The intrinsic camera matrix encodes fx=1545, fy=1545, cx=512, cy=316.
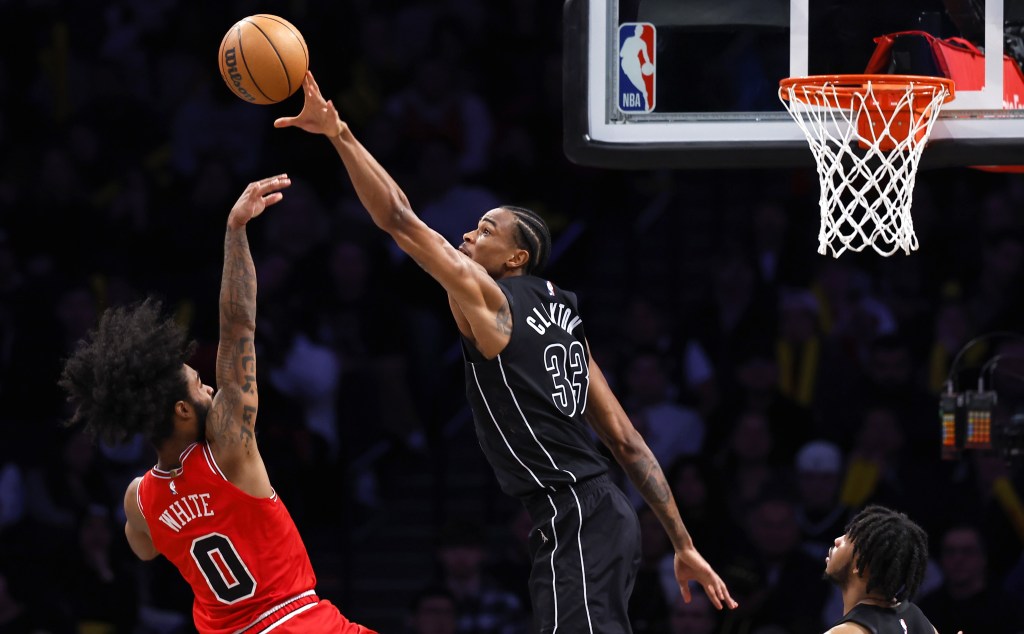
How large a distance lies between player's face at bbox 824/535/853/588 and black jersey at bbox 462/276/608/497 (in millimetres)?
742

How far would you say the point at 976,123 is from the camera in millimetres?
5227

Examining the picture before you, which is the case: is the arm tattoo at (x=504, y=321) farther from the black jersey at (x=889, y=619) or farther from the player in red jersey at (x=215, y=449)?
the black jersey at (x=889, y=619)

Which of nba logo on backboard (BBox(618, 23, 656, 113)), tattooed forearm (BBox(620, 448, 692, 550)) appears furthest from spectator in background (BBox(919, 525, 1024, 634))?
nba logo on backboard (BBox(618, 23, 656, 113))

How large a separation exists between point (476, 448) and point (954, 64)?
184 inches

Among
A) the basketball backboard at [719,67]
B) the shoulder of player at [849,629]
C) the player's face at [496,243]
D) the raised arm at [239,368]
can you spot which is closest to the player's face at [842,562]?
the shoulder of player at [849,629]

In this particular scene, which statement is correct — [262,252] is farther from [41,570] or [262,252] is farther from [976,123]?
[976,123]

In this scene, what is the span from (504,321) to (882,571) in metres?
1.32

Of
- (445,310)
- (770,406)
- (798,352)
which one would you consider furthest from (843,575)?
(445,310)

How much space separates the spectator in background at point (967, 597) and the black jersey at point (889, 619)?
2745 millimetres

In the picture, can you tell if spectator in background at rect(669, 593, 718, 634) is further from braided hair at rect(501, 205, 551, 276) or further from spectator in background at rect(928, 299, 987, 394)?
braided hair at rect(501, 205, 551, 276)

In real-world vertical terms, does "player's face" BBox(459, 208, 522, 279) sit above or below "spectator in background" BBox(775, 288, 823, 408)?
above

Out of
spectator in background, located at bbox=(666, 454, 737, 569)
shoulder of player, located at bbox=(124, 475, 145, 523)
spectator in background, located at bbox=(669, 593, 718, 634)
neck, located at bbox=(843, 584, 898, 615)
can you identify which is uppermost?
shoulder of player, located at bbox=(124, 475, 145, 523)

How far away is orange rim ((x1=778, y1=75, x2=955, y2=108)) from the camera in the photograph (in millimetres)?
5141

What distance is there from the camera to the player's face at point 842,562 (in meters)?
4.57
